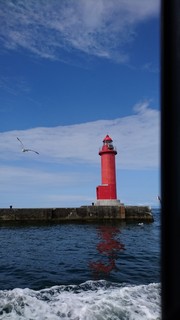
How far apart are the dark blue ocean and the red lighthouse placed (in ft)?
47.8

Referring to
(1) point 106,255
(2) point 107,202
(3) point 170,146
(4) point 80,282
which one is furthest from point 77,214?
A: (3) point 170,146

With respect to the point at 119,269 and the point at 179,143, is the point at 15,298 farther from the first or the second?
the point at 179,143

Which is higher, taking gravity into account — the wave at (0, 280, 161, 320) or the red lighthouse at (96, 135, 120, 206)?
the red lighthouse at (96, 135, 120, 206)

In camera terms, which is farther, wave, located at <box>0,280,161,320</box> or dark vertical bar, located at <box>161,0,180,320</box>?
wave, located at <box>0,280,161,320</box>

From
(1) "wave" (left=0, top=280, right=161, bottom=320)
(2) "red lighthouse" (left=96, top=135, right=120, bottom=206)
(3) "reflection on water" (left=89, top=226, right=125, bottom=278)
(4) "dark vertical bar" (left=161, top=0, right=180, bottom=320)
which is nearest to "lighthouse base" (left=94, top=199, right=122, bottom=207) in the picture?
(2) "red lighthouse" (left=96, top=135, right=120, bottom=206)

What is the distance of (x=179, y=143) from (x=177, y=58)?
206 mm

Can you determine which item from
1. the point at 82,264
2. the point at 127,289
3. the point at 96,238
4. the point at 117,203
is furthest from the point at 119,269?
the point at 117,203

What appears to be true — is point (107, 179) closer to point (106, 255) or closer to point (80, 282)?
point (106, 255)

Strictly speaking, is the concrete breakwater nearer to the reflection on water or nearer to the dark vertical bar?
the reflection on water

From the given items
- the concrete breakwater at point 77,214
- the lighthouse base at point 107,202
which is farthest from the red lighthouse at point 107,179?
the concrete breakwater at point 77,214

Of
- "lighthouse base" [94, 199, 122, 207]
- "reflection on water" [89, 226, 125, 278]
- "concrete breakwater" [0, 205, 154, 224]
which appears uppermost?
"lighthouse base" [94, 199, 122, 207]

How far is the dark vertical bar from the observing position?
2.67 ft

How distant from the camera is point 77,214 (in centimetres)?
3241

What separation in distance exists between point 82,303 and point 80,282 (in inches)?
91.8
